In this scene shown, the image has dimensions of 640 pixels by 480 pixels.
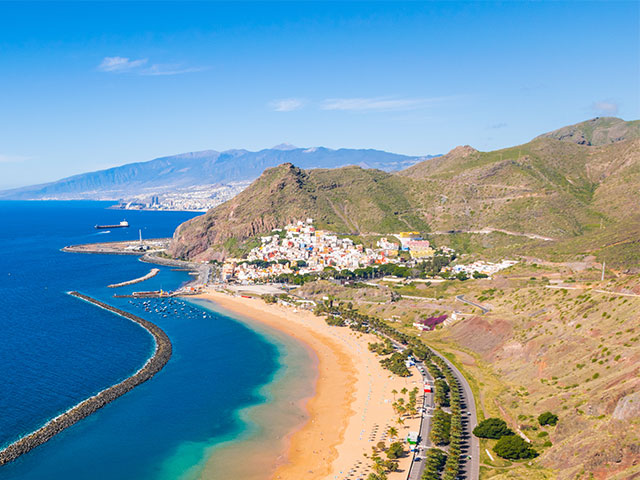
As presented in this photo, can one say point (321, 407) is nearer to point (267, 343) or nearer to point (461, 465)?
point (461, 465)

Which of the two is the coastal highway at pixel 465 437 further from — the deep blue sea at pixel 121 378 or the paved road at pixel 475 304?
the paved road at pixel 475 304

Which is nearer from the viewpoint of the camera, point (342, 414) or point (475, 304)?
point (342, 414)

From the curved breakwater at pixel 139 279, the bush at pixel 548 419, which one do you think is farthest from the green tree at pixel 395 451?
the curved breakwater at pixel 139 279

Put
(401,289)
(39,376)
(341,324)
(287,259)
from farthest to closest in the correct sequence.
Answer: (287,259), (401,289), (341,324), (39,376)

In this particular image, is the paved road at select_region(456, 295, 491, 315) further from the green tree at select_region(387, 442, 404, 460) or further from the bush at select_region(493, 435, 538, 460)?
the green tree at select_region(387, 442, 404, 460)

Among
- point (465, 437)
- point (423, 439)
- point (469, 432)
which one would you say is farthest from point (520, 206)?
point (423, 439)

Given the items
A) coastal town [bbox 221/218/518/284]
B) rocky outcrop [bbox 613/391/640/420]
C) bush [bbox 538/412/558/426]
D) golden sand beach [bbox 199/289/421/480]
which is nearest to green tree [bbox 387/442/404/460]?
golden sand beach [bbox 199/289/421/480]

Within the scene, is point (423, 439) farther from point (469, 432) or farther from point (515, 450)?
point (515, 450)

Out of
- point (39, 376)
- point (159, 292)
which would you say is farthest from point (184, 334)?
point (159, 292)
